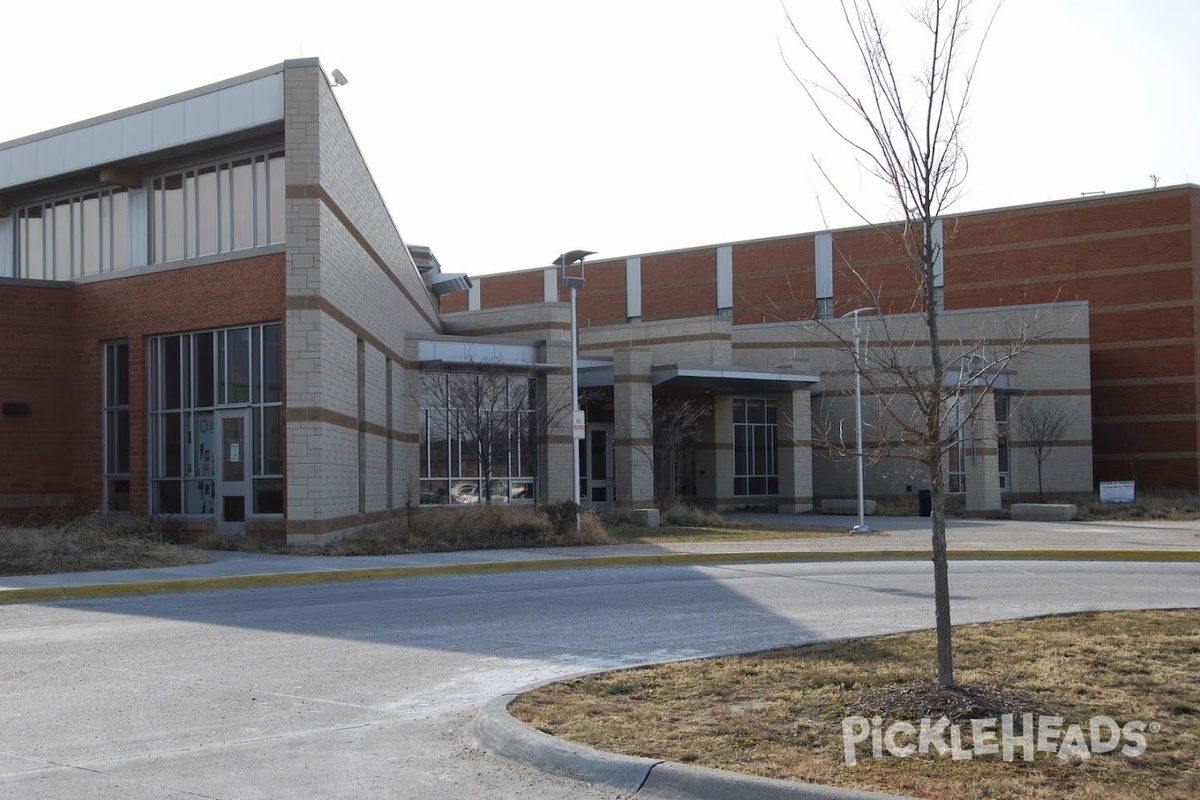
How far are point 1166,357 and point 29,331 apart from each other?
40.0 metres

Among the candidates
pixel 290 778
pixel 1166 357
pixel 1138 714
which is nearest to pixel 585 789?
pixel 290 778

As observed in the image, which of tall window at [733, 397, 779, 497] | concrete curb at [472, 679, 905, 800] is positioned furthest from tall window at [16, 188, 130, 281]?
tall window at [733, 397, 779, 497]

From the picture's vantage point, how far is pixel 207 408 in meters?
24.0

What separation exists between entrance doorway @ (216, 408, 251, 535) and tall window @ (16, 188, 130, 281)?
5285 millimetres

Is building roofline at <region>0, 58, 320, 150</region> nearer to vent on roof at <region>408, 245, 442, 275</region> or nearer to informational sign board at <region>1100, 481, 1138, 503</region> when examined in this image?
vent on roof at <region>408, 245, 442, 275</region>

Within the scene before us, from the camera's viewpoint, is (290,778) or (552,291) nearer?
(290,778)

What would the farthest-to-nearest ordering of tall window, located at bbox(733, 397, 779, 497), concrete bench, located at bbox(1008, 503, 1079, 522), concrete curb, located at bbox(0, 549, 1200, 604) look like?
tall window, located at bbox(733, 397, 779, 497)
concrete bench, located at bbox(1008, 503, 1079, 522)
concrete curb, located at bbox(0, 549, 1200, 604)

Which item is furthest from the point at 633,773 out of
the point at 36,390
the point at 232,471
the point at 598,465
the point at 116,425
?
the point at 598,465

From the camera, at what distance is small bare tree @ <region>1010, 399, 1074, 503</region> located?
4400 centimetres

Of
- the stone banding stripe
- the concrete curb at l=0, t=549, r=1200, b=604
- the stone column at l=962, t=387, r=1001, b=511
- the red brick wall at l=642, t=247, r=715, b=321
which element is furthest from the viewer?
the red brick wall at l=642, t=247, r=715, b=321

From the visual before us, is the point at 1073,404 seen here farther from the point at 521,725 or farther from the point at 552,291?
the point at 521,725

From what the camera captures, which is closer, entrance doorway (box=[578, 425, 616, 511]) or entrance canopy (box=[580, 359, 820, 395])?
entrance canopy (box=[580, 359, 820, 395])

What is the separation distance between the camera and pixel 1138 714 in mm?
7250

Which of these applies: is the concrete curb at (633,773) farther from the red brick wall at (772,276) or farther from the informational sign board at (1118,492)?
the red brick wall at (772,276)
